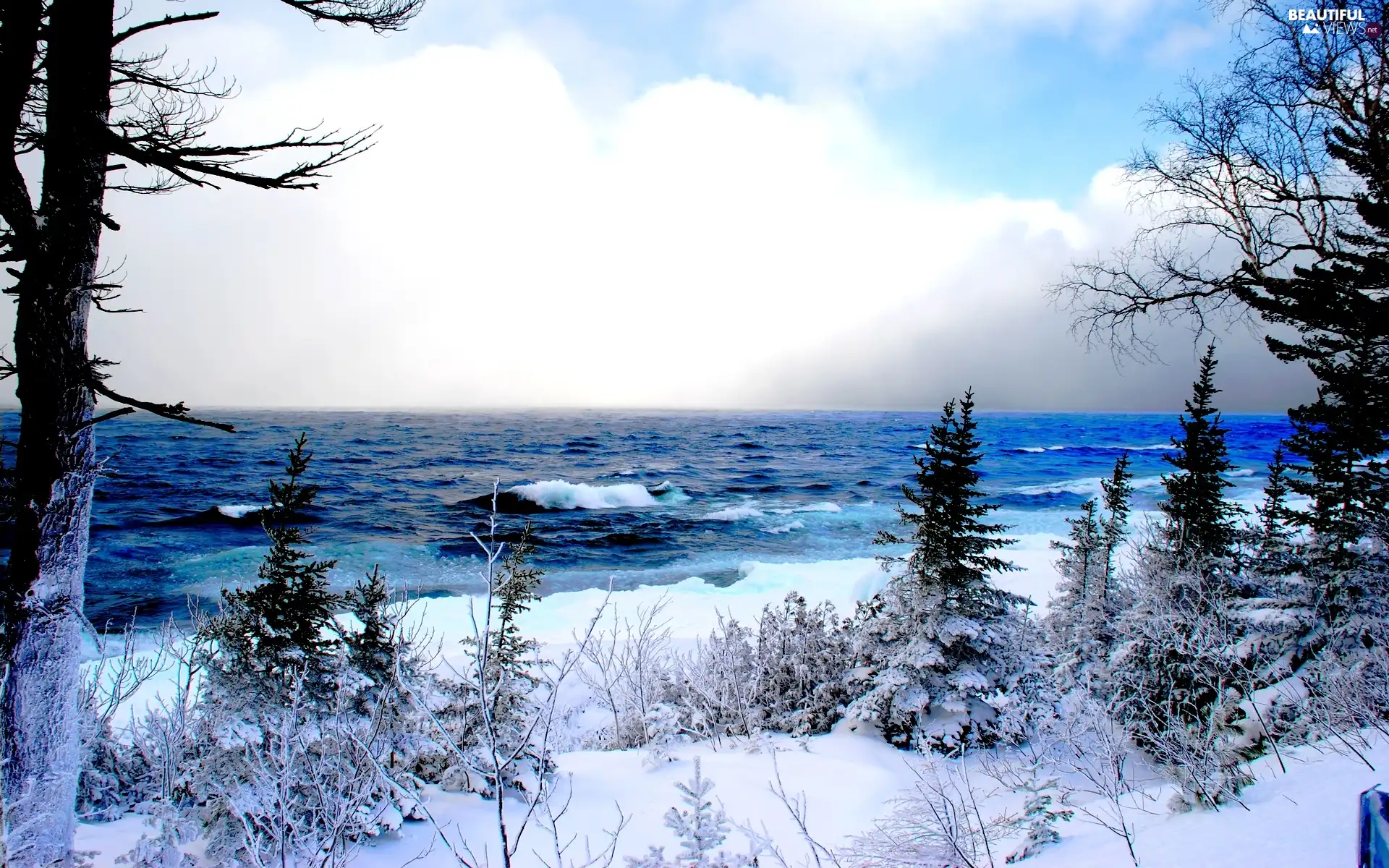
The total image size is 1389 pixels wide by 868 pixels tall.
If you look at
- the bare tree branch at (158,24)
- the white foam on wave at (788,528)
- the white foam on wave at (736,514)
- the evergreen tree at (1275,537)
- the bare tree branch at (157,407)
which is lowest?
the white foam on wave at (788,528)

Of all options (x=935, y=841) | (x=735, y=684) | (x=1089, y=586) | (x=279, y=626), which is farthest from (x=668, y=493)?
(x=935, y=841)

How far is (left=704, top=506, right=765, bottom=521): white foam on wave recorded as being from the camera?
129 ft

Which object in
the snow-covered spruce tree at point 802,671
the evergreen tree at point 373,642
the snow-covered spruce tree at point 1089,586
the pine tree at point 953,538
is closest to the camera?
the evergreen tree at point 373,642

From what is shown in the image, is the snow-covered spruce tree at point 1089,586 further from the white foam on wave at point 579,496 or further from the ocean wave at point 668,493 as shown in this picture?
the ocean wave at point 668,493

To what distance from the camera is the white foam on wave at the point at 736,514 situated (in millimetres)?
39438

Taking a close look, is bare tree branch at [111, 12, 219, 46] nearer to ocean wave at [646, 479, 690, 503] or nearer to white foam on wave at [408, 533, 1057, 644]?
white foam on wave at [408, 533, 1057, 644]

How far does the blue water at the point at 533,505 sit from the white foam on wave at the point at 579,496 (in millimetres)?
806

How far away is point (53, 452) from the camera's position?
472cm

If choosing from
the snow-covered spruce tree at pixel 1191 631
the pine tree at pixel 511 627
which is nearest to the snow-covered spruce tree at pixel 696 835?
the pine tree at pixel 511 627

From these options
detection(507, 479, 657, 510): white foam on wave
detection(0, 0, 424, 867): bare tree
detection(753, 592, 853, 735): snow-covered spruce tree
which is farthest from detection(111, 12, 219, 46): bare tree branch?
detection(507, 479, 657, 510): white foam on wave

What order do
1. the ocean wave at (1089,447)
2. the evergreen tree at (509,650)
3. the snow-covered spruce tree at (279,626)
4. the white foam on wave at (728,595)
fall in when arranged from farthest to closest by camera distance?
the ocean wave at (1089,447) < the white foam on wave at (728,595) < the evergreen tree at (509,650) < the snow-covered spruce tree at (279,626)

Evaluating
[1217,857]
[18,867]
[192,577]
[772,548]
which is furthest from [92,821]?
[772,548]

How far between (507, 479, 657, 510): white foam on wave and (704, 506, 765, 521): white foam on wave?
5401mm

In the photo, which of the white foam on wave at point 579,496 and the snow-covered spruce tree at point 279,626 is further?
the white foam on wave at point 579,496
